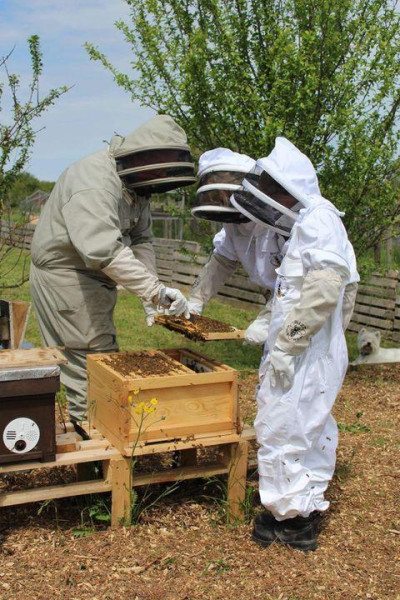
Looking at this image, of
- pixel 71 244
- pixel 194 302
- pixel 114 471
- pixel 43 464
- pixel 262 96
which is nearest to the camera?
pixel 43 464

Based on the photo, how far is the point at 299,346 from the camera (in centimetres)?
321

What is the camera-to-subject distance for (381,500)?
4145mm

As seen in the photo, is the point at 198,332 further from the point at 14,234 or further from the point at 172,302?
the point at 14,234

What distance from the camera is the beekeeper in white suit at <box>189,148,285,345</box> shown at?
3.94 meters

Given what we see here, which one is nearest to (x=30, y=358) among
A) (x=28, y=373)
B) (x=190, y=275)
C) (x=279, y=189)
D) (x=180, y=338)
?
(x=28, y=373)

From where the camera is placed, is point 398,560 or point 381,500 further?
point 381,500

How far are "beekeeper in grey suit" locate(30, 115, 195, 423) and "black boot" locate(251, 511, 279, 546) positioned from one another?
46.0 inches

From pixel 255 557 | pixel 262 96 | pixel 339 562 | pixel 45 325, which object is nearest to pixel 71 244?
pixel 45 325

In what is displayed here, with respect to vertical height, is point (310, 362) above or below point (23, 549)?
above

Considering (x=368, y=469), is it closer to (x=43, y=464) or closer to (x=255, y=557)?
(x=255, y=557)

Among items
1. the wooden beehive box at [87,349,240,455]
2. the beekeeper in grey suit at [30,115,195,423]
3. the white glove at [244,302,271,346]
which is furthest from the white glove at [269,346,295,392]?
the beekeeper in grey suit at [30,115,195,423]

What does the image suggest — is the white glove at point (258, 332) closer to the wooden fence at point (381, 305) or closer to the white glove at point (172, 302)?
the white glove at point (172, 302)

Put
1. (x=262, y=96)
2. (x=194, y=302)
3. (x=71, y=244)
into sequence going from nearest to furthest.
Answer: (x=71, y=244) < (x=194, y=302) < (x=262, y=96)

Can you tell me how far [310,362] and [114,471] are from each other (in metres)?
1.07
